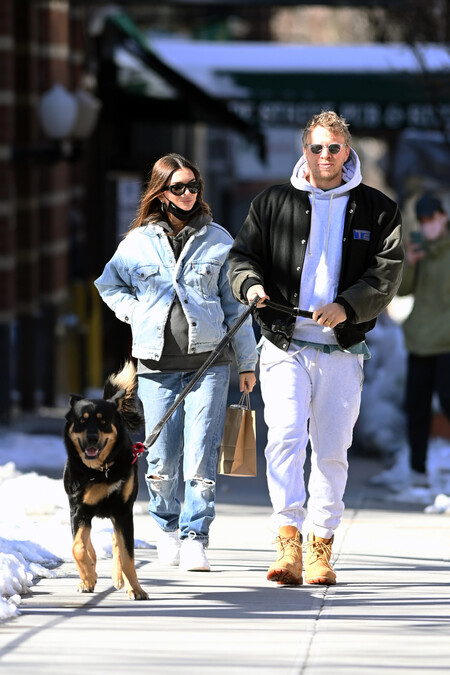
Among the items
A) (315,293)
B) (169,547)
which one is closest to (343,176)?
(315,293)

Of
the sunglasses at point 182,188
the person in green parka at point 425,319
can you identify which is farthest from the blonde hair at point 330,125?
the person in green parka at point 425,319

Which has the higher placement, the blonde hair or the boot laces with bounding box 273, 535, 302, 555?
the blonde hair

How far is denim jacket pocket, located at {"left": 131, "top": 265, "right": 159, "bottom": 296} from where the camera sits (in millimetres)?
7027

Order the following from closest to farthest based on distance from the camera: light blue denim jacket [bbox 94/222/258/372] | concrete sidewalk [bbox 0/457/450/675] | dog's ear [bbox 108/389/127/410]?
concrete sidewalk [bbox 0/457/450/675] < dog's ear [bbox 108/389/127/410] < light blue denim jacket [bbox 94/222/258/372]

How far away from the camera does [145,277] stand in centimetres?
703

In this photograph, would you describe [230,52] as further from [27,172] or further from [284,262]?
[284,262]

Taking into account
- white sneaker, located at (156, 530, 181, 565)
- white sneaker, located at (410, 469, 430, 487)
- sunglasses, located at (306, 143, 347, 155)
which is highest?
sunglasses, located at (306, 143, 347, 155)

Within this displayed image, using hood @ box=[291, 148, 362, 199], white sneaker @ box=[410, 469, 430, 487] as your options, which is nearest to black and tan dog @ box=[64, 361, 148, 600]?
hood @ box=[291, 148, 362, 199]

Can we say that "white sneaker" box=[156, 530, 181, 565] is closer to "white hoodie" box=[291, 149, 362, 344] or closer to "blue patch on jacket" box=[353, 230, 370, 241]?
"white hoodie" box=[291, 149, 362, 344]

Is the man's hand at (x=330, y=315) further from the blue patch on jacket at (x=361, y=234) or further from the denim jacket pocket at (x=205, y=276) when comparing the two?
the denim jacket pocket at (x=205, y=276)

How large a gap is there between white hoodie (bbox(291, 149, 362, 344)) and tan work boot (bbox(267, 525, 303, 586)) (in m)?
0.85

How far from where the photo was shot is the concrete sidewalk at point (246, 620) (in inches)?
208

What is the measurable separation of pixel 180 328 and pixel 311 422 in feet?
2.34

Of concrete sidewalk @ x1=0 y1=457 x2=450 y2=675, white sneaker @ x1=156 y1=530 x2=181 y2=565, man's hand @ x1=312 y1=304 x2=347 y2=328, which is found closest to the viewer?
concrete sidewalk @ x1=0 y1=457 x2=450 y2=675
